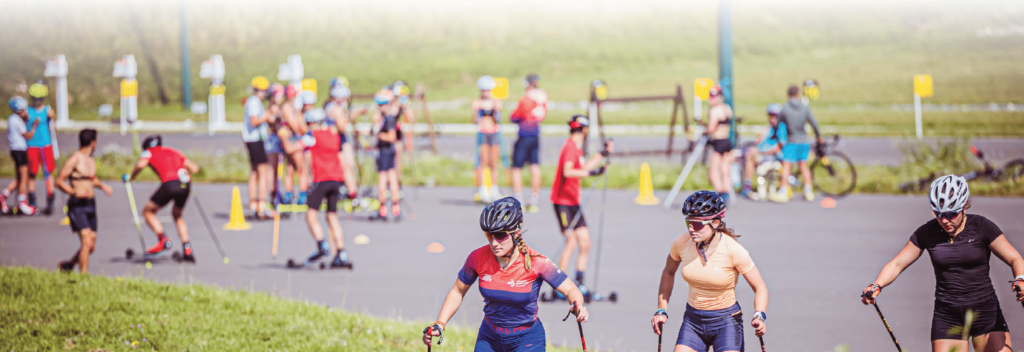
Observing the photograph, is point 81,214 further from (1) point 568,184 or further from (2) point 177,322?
(1) point 568,184

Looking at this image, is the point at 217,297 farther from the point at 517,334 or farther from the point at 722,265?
the point at 722,265

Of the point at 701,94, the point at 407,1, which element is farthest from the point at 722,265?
the point at 407,1

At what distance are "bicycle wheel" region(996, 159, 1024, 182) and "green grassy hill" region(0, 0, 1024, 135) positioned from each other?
2861 cm

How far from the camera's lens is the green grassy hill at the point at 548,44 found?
60281mm

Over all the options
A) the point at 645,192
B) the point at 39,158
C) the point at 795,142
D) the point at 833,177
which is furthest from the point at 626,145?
the point at 39,158

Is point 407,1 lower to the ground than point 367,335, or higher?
higher

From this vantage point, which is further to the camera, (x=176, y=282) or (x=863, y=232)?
(x=863, y=232)

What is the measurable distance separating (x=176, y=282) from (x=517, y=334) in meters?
5.56

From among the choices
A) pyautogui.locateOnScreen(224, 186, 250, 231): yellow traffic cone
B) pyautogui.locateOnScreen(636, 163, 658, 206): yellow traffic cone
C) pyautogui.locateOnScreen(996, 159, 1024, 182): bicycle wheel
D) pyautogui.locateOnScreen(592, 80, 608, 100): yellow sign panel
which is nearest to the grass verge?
pyautogui.locateOnScreen(224, 186, 250, 231): yellow traffic cone

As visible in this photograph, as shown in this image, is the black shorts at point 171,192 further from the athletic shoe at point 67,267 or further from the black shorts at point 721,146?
the black shorts at point 721,146

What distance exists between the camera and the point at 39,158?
14.4 meters

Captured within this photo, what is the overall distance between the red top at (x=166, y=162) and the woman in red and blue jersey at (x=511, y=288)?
6248mm

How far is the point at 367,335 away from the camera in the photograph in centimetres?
748

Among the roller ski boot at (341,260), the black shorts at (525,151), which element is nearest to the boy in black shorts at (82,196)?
the roller ski boot at (341,260)
